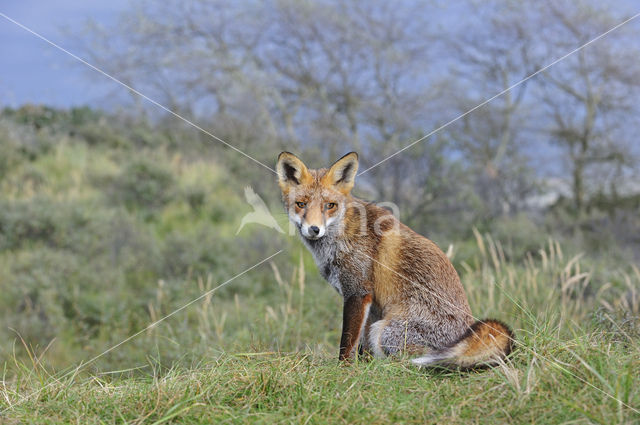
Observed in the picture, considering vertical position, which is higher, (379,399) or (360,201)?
(360,201)

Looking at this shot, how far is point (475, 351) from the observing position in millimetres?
3217

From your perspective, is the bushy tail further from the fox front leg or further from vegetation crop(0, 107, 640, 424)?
the fox front leg

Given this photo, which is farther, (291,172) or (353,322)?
(353,322)

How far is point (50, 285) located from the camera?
8.27m

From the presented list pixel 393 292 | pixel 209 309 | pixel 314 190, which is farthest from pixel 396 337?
pixel 209 309

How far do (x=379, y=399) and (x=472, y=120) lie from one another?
58.3 ft

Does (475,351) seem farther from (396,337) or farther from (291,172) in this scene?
(291,172)

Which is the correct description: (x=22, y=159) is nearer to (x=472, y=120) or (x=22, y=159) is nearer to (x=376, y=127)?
(x=376, y=127)

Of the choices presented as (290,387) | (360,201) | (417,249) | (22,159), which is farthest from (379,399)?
(22,159)

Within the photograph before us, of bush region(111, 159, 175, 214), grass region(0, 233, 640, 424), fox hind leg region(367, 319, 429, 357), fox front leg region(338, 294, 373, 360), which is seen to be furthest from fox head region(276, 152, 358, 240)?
bush region(111, 159, 175, 214)

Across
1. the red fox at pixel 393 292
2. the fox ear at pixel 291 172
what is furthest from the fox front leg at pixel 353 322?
the fox ear at pixel 291 172

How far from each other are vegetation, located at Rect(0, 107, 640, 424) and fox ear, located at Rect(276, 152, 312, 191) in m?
0.33

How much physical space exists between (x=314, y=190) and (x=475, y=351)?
4.09 feet

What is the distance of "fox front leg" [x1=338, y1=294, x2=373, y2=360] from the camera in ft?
10.4
